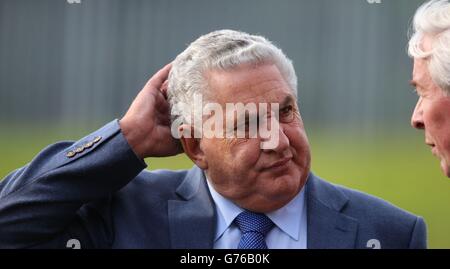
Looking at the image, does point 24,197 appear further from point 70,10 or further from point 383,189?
point 383,189

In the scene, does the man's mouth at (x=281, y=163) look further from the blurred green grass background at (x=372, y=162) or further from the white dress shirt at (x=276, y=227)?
the blurred green grass background at (x=372, y=162)

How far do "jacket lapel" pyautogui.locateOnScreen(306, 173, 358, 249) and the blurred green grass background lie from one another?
123cm

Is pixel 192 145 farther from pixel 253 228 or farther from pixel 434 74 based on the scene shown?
pixel 434 74

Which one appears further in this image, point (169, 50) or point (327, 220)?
point (169, 50)

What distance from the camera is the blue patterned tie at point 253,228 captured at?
2.40 meters

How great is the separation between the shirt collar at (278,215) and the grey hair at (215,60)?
0.96 feet

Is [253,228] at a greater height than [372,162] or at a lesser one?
greater

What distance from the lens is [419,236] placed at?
246cm

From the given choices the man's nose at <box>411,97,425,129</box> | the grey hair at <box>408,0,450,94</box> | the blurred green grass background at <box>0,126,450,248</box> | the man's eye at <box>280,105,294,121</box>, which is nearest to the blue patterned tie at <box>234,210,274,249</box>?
the man's eye at <box>280,105,294,121</box>

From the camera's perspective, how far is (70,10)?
338 cm

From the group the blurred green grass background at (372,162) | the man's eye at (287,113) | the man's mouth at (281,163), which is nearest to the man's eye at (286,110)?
the man's eye at (287,113)

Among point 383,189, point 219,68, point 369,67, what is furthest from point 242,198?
point 383,189

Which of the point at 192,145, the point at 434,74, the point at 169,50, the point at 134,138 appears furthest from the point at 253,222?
the point at 169,50

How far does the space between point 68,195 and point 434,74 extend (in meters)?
1.18
